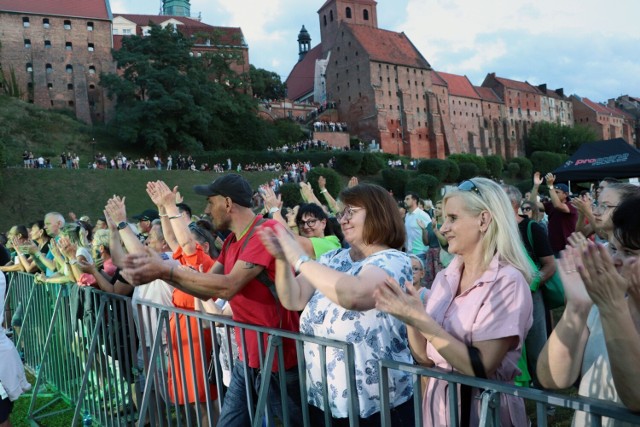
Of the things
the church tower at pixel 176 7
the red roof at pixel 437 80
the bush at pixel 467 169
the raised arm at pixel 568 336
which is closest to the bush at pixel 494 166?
the bush at pixel 467 169

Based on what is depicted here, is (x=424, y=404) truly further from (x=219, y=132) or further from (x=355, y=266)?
(x=219, y=132)

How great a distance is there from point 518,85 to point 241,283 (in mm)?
96930

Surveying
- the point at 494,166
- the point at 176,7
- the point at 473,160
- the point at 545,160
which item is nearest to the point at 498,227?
the point at 473,160

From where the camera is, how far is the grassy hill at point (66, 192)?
32.1 metres

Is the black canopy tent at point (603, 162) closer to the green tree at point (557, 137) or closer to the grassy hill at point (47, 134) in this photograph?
the grassy hill at point (47, 134)

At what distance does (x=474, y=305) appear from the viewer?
229cm

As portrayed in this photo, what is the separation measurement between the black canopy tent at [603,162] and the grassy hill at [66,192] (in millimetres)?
24362

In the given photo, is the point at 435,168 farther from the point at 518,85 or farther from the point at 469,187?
the point at 469,187

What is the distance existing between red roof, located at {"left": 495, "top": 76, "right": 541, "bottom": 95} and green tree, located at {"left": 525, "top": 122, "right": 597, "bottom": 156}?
770 centimetres

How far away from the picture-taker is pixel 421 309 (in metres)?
2.10

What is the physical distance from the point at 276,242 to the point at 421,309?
81 cm

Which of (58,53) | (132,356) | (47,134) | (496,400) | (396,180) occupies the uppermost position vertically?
(58,53)

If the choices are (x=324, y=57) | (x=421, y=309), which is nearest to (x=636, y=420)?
(x=421, y=309)

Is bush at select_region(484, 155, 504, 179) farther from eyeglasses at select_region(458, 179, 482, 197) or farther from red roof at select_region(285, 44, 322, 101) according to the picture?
eyeglasses at select_region(458, 179, 482, 197)
